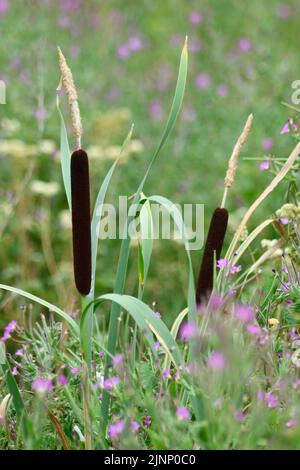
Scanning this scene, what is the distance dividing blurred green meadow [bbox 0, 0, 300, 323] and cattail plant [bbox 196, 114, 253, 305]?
1.24m

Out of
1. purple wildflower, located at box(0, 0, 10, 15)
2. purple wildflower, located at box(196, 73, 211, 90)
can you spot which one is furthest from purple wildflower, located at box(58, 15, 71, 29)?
purple wildflower, located at box(196, 73, 211, 90)

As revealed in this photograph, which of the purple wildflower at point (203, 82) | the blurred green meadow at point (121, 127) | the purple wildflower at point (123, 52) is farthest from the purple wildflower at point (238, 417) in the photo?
the purple wildflower at point (123, 52)

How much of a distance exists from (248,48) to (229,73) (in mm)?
194

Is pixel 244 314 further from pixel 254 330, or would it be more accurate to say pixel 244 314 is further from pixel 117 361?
pixel 117 361

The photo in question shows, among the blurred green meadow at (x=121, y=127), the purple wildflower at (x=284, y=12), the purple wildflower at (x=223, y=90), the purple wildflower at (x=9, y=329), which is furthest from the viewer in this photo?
the purple wildflower at (x=284, y=12)

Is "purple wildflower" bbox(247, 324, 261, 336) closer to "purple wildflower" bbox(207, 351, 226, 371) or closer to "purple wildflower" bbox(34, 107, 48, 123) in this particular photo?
"purple wildflower" bbox(207, 351, 226, 371)

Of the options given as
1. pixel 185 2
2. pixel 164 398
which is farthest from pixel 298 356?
pixel 185 2

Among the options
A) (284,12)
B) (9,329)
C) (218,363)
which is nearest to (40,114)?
(9,329)

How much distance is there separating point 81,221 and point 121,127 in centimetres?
270

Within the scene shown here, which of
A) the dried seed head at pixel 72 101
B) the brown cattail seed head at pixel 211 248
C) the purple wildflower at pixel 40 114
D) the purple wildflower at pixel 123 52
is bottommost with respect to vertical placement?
the brown cattail seed head at pixel 211 248

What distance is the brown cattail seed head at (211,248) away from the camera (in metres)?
1.68

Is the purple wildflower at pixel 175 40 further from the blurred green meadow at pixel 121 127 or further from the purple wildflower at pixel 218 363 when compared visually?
the purple wildflower at pixel 218 363
